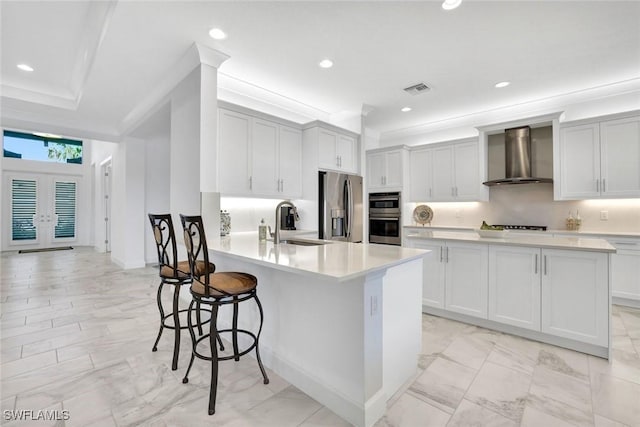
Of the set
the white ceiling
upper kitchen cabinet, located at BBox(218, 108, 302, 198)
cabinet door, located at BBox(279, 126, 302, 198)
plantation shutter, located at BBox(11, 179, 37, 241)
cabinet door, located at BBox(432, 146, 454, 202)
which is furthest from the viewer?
plantation shutter, located at BBox(11, 179, 37, 241)

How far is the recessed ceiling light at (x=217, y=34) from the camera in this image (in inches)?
105

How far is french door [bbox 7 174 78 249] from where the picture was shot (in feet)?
26.1

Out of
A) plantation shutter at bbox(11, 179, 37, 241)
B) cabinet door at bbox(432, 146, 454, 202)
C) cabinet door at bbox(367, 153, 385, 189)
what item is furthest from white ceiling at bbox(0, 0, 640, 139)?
plantation shutter at bbox(11, 179, 37, 241)

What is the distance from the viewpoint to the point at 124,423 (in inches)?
62.8

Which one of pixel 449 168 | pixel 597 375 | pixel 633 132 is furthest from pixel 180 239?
pixel 633 132

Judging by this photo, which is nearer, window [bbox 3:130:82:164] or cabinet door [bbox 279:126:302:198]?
cabinet door [bbox 279:126:302:198]

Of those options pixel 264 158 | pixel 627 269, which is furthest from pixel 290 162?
pixel 627 269

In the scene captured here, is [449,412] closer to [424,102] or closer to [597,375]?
[597,375]

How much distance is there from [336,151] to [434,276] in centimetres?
241

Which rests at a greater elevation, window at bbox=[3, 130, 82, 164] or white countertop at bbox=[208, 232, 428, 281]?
window at bbox=[3, 130, 82, 164]

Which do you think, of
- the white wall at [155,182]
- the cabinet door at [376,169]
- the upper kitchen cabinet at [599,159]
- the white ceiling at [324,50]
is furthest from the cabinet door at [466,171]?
the white wall at [155,182]

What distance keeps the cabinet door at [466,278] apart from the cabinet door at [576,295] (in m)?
0.48

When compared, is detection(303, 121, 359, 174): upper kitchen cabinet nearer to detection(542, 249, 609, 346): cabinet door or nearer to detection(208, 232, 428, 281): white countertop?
detection(208, 232, 428, 281): white countertop

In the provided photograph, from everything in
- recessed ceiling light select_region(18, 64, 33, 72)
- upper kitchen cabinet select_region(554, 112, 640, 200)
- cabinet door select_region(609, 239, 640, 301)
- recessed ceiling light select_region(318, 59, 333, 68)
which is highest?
recessed ceiling light select_region(18, 64, 33, 72)
